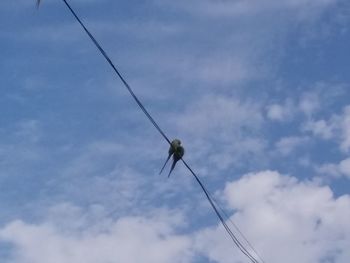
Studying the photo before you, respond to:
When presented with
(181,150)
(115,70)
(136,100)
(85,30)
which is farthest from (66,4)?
(181,150)

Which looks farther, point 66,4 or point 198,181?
point 198,181

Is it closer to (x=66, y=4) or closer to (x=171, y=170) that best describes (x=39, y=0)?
(x=66, y=4)

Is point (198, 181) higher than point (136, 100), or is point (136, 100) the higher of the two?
point (136, 100)

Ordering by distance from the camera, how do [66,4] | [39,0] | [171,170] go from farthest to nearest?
1. [171,170]
2. [66,4]
3. [39,0]

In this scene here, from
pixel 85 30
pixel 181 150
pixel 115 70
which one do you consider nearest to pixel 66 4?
pixel 85 30

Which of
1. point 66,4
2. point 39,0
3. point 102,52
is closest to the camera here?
point 39,0

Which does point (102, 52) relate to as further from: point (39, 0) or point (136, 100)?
point (39, 0)

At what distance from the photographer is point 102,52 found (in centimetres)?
1628

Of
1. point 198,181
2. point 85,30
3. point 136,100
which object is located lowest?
point 198,181

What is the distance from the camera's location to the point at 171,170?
1830 centimetres

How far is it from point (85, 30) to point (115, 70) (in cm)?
134

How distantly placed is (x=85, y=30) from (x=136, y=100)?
2.42 metres

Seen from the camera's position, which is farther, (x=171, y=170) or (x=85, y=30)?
(x=171, y=170)

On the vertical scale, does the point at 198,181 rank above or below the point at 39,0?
below
